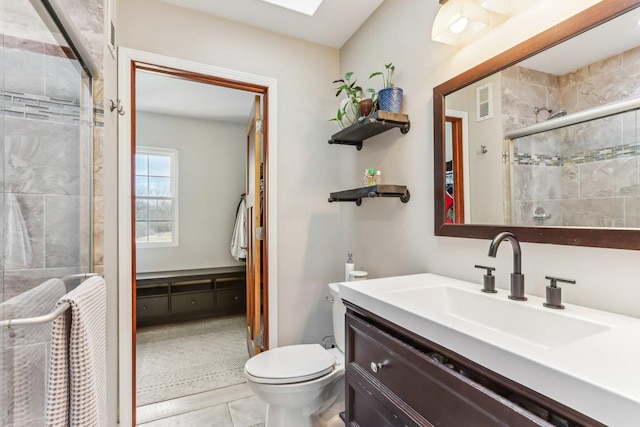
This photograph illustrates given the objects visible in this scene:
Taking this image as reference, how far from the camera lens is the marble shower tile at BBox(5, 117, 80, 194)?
3.19 ft

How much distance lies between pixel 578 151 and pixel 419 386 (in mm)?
845

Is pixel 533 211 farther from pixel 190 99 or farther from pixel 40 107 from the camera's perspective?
pixel 190 99

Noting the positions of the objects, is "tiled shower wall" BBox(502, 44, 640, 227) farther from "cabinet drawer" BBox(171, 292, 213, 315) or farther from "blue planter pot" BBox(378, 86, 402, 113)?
"cabinet drawer" BBox(171, 292, 213, 315)

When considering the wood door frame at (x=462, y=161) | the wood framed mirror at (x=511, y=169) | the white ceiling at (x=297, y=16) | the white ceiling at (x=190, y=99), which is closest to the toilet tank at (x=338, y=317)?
the wood framed mirror at (x=511, y=169)

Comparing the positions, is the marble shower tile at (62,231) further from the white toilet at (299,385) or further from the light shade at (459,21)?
the light shade at (459,21)

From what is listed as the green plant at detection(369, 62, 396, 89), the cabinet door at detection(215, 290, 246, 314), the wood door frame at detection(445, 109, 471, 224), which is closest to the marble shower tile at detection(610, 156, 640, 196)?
the wood door frame at detection(445, 109, 471, 224)

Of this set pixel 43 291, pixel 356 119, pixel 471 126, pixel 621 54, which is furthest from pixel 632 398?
pixel 356 119

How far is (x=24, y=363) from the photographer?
0.93m

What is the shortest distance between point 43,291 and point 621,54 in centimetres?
192

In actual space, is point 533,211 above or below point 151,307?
above

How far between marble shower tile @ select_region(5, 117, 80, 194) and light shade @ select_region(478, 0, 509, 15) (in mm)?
1715

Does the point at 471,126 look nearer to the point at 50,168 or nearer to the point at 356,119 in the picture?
the point at 356,119

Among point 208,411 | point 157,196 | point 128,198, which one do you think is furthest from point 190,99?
point 208,411

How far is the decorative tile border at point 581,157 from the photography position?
808 mm
